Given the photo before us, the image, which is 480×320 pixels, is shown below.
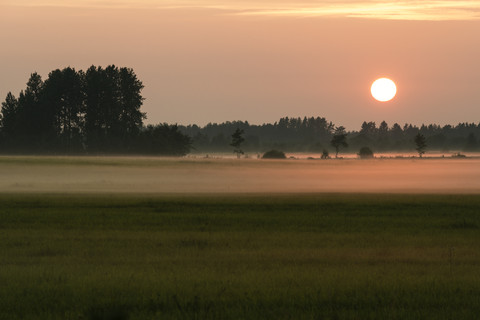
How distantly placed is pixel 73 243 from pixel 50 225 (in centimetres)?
561

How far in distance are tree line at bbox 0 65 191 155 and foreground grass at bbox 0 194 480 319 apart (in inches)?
3666

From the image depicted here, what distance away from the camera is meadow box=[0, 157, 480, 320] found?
512 inches

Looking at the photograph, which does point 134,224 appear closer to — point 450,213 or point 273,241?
point 273,241

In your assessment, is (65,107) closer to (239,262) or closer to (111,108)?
(111,108)

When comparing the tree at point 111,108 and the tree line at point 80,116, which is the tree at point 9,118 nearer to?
the tree line at point 80,116

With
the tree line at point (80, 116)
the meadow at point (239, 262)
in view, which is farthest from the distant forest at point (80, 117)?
the meadow at point (239, 262)

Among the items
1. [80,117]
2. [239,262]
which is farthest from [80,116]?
[239,262]

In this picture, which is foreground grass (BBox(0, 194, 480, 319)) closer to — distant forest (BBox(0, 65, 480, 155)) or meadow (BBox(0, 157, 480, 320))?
meadow (BBox(0, 157, 480, 320))

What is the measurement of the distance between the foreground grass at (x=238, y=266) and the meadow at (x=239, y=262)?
33 mm

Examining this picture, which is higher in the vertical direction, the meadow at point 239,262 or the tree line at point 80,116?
the tree line at point 80,116

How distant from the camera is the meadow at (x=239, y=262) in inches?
512

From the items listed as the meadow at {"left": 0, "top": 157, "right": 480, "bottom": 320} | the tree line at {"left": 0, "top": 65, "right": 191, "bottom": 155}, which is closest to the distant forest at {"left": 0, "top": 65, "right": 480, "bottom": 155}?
the tree line at {"left": 0, "top": 65, "right": 191, "bottom": 155}

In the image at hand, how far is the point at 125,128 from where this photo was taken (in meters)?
126

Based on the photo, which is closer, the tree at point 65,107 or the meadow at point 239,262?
the meadow at point 239,262
